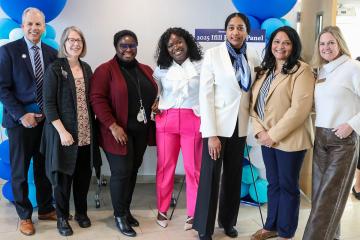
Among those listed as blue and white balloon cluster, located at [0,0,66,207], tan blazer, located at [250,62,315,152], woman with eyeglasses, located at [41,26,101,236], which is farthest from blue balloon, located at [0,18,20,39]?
tan blazer, located at [250,62,315,152]

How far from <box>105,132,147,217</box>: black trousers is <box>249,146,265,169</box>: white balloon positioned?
956mm

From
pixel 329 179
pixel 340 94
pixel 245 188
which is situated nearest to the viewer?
pixel 340 94

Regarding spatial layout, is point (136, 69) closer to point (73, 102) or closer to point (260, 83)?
point (73, 102)

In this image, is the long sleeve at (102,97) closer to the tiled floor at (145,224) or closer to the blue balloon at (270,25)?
the tiled floor at (145,224)

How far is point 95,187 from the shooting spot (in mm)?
3934

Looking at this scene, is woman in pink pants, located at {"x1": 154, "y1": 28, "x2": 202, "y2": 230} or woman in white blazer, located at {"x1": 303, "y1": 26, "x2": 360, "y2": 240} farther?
woman in pink pants, located at {"x1": 154, "y1": 28, "x2": 202, "y2": 230}

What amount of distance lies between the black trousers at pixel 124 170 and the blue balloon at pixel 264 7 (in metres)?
1.37

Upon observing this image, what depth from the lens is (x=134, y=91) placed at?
2840 mm

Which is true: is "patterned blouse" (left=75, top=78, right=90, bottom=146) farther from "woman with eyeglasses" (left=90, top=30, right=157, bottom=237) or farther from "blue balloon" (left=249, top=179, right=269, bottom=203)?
"blue balloon" (left=249, top=179, right=269, bottom=203)

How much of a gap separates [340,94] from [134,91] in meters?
1.38

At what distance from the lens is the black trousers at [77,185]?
282 cm

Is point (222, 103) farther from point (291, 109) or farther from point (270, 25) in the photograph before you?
point (270, 25)

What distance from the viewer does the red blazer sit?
274 centimetres

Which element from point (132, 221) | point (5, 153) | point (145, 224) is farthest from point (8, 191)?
point (145, 224)
